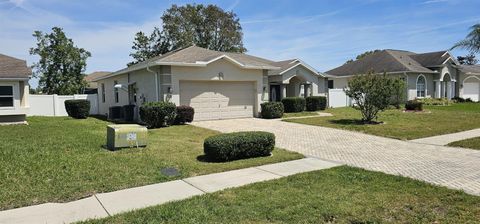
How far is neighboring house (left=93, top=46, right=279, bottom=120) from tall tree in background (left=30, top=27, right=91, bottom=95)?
20992 millimetres

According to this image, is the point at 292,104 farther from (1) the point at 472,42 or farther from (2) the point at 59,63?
(2) the point at 59,63

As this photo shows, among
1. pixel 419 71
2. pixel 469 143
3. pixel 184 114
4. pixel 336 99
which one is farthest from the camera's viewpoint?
pixel 419 71

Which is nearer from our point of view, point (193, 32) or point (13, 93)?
point (13, 93)

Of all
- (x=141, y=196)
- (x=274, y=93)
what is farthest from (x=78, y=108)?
(x=141, y=196)

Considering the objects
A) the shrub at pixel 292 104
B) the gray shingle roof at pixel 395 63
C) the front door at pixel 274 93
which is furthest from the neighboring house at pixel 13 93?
the gray shingle roof at pixel 395 63

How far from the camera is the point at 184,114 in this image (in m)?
16.8

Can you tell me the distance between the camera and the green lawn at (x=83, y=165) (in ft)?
19.2

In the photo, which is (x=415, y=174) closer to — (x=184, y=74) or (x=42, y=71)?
(x=184, y=74)

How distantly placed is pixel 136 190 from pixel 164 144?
4711 mm

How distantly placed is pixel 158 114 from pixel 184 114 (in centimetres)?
160

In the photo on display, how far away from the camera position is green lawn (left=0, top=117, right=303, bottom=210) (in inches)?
231

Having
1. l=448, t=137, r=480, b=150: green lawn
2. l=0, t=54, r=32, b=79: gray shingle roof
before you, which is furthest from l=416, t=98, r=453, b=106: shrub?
l=0, t=54, r=32, b=79: gray shingle roof

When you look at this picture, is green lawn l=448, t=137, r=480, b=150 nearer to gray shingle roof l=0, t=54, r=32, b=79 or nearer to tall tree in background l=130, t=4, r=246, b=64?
gray shingle roof l=0, t=54, r=32, b=79

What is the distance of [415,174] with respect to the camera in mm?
6898
